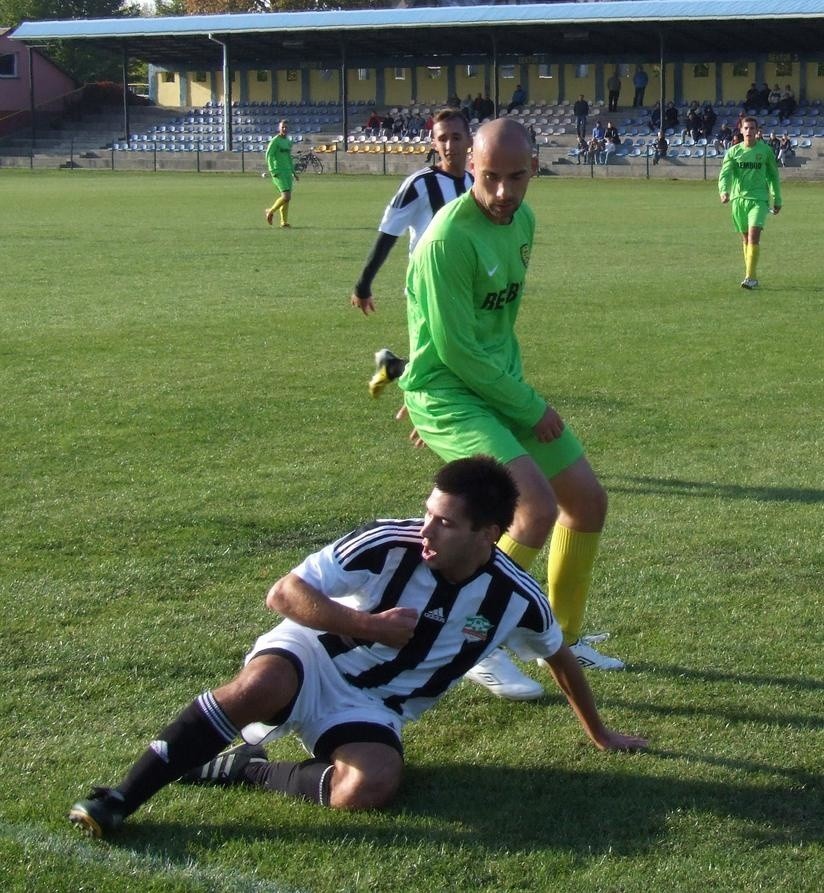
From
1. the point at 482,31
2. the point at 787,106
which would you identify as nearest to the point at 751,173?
the point at 787,106

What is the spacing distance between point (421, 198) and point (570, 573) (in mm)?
3378

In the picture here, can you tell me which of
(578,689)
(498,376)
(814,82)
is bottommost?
(578,689)

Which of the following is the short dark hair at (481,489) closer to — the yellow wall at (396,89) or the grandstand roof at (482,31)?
the grandstand roof at (482,31)

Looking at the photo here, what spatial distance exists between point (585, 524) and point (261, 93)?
67.6 meters

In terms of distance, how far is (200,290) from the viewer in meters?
16.7

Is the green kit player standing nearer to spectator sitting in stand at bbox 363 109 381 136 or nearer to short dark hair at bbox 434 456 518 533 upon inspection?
short dark hair at bbox 434 456 518 533

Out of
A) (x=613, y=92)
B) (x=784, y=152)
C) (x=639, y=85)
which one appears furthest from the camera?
(x=639, y=85)

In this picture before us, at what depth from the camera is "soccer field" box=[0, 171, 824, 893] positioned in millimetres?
3771

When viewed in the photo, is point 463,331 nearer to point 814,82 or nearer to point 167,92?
point 814,82

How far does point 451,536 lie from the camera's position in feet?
13.0

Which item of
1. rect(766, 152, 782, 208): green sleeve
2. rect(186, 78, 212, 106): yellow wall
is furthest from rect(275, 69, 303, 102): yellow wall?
rect(766, 152, 782, 208): green sleeve

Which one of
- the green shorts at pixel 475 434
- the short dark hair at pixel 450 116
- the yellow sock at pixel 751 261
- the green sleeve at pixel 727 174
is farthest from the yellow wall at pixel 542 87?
the green shorts at pixel 475 434

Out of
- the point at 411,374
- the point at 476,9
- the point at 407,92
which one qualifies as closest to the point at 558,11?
the point at 476,9

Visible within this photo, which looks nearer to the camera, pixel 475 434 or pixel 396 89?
pixel 475 434
